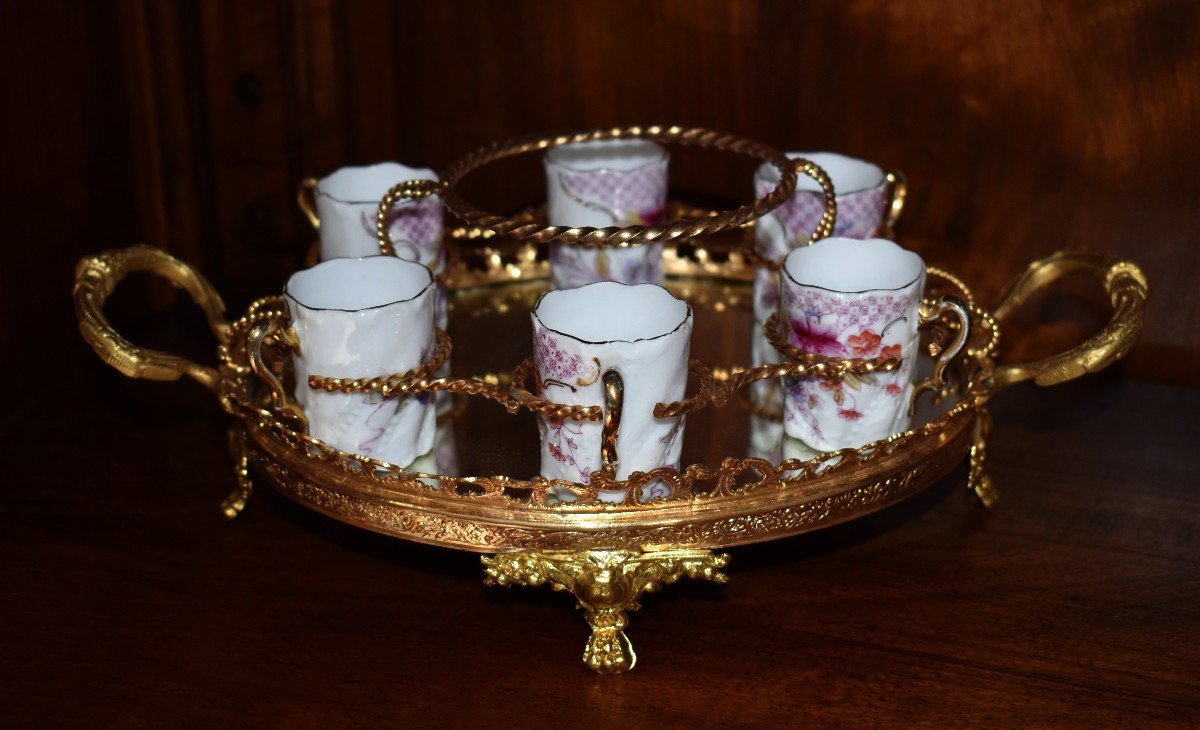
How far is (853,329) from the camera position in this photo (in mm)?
638

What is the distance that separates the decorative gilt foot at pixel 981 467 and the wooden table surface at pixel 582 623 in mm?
12

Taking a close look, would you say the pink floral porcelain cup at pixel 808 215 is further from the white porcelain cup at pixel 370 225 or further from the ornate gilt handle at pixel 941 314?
the white porcelain cup at pixel 370 225

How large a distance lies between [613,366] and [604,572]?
9 cm

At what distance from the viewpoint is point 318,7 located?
96 cm

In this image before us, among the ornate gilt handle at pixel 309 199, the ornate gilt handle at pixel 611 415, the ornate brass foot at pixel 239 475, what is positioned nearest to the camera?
the ornate gilt handle at pixel 611 415

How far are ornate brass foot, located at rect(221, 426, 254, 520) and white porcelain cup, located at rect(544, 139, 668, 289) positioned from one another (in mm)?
Answer: 212

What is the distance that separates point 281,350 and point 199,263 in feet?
Answer: 1.35

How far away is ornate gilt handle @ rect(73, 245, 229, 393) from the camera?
661mm

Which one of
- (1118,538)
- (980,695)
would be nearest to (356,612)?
(980,695)

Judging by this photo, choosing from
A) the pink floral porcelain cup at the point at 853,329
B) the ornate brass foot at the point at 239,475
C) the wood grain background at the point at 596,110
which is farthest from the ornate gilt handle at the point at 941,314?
the ornate brass foot at the point at 239,475

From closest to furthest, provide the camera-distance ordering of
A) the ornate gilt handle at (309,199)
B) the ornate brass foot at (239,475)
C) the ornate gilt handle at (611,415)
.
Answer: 1. the ornate gilt handle at (611,415)
2. the ornate brass foot at (239,475)
3. the ornate gilt handle at (309,199)

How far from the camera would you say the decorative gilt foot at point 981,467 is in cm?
71

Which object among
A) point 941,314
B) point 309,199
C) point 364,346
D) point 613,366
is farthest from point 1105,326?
point 309,199

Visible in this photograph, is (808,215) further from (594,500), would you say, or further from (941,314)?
(594,500)
